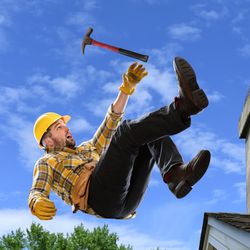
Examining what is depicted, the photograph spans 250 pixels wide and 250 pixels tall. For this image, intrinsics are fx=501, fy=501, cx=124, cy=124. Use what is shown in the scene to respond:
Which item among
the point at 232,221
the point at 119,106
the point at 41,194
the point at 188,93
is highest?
the point at 119,106

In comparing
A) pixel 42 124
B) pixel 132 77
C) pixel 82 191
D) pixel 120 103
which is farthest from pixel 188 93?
pixel 42 124

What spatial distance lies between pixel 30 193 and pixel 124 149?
1.23 meters

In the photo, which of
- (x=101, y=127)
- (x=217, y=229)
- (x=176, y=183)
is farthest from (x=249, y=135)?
(x=176, y=183)

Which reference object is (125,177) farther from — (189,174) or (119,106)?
(119,106)

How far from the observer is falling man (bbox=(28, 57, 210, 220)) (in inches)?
155

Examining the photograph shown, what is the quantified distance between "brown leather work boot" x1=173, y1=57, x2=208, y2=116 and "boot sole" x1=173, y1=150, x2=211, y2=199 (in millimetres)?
415

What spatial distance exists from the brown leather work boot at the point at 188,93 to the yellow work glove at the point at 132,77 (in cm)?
117

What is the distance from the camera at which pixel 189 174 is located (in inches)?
161

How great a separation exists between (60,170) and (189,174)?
1.68 m

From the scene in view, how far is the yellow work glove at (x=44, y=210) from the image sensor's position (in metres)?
4.61

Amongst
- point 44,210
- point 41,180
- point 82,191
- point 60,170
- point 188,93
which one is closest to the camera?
point 188,93

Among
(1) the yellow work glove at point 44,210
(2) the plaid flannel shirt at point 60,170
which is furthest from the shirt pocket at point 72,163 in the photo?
(1) the yellow work glove at point 44,210

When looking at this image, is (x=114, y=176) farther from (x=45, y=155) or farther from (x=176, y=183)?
(x=45, y=155)

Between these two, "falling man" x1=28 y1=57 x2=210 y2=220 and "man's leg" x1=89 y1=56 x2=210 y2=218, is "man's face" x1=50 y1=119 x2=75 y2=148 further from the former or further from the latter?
"man's leg" x1=89 y1=56 x2=210 y2=218
